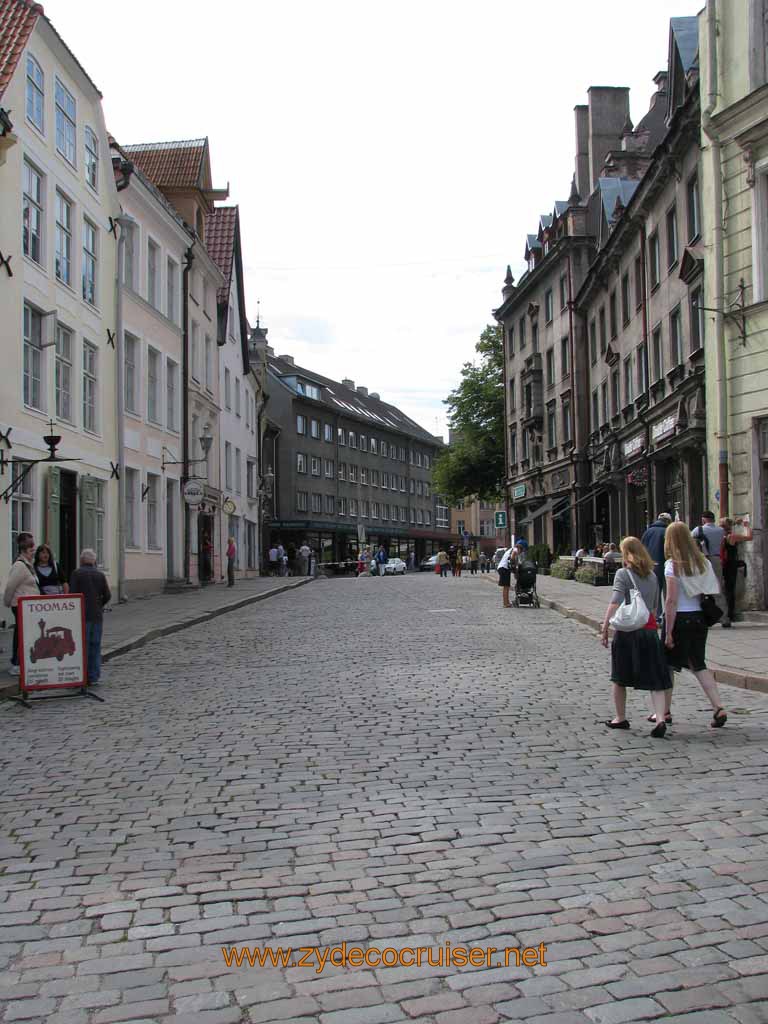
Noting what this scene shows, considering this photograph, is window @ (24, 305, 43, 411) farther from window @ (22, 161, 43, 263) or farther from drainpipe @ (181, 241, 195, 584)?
drainpipe @ (181, 241, 195, 584)

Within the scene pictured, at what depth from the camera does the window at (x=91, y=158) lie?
24.0 meters

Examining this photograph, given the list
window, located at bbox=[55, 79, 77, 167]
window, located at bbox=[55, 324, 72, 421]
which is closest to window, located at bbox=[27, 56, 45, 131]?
window, located at bbox=[55, 79, 77, 167]

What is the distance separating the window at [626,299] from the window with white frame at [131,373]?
618 inches

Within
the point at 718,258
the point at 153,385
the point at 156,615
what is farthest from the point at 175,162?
the point at 718,258

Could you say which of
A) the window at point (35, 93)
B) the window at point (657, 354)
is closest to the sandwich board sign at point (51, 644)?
the window at point (35, 93)

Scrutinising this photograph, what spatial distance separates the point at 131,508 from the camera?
2731cm

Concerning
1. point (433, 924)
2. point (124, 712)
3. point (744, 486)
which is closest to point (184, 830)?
point (433, 924)

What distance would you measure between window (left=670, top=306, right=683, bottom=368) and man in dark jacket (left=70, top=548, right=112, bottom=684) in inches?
723

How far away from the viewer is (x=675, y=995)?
3.54 metres

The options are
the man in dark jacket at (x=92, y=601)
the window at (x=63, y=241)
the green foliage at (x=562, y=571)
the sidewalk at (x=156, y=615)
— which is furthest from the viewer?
the green foliage at (x=562, y=571)

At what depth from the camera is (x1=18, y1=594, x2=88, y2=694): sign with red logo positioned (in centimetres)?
1107

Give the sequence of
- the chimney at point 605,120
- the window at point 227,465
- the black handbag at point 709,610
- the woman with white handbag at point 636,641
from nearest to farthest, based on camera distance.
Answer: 1. the woman with white handbag at point 636,641
2. the black handbag at point 709,610
3. the window at point 227,465
4. the chimney at point 605,120

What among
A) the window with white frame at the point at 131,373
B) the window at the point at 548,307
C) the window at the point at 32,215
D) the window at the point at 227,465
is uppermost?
the window at the point at 548,307

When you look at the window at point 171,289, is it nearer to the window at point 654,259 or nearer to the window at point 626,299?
the window at point 654,259
